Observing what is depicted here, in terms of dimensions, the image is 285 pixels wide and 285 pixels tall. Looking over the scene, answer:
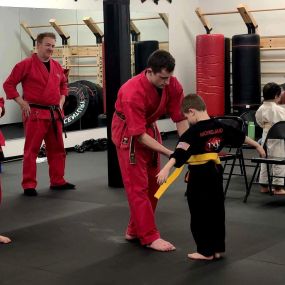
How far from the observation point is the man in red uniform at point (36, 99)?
647cm

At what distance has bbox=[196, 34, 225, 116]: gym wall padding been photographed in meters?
10.8

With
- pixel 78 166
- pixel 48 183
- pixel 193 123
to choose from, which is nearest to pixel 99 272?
pixel 193 123

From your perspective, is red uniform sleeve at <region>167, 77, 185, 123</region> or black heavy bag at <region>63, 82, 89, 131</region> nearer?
red uniform sleeve at <region>167, 77, 185, 123</region>

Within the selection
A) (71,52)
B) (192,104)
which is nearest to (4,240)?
(192,104)

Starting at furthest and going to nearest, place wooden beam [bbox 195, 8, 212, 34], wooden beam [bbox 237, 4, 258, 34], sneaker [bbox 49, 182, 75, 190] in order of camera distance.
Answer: wooden beam [bbox 195, 8, 212, 34]
wooden beam [bbox 237, 4, 258, 34]
sneaker [bbox 49, 182, 75, 190]

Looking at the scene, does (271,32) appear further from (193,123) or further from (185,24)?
(193,123)

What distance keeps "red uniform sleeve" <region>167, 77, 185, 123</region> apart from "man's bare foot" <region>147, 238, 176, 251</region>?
85 cm

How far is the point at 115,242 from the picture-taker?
4.66 meters

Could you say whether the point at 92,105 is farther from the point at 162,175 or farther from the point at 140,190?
the point at 162,175

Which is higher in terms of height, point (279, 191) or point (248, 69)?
point (248, 69)

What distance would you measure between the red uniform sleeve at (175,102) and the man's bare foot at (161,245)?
85 cm

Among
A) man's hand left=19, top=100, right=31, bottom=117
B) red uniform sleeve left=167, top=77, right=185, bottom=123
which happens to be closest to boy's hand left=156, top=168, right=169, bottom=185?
red uniform sleeve left=167, top=77, right=185, bottom=123

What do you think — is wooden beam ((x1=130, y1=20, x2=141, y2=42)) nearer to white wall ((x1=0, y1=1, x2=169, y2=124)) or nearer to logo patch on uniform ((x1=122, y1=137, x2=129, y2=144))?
Answer: white wall ((x1=0, y1=1, x2=169, y2=124))

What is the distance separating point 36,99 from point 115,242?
2.40m
